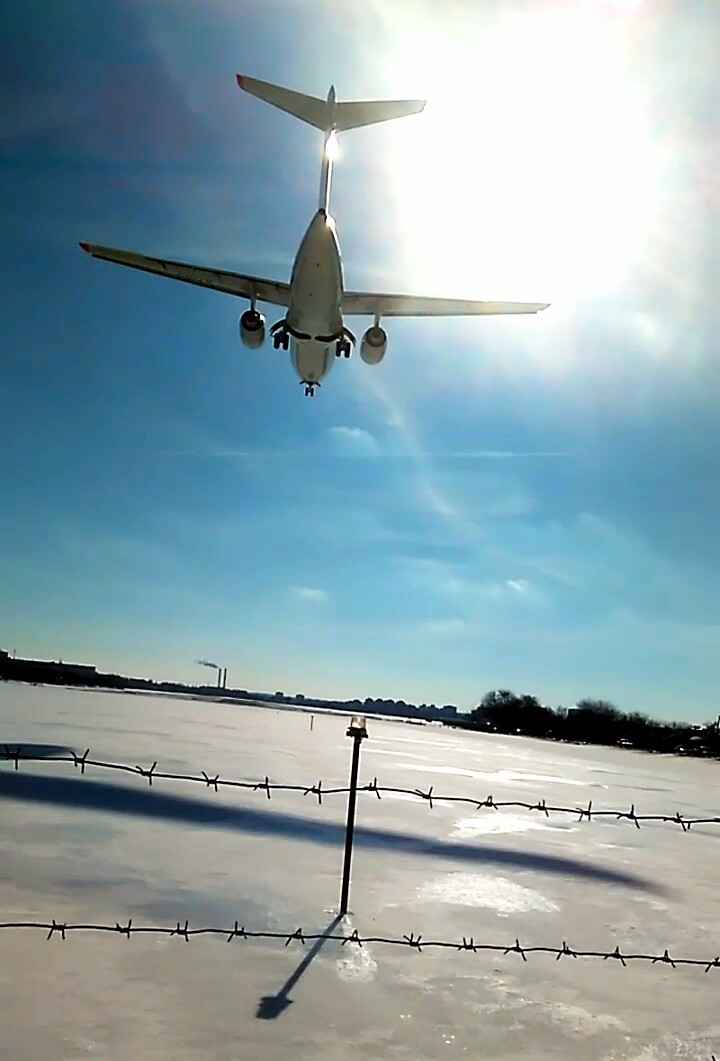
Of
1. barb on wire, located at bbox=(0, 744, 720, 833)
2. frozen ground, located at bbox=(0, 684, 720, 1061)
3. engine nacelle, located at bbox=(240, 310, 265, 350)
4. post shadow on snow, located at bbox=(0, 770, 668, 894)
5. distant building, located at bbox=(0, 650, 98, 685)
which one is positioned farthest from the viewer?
distant building, located at bbox=(0, 650, 98, 685)

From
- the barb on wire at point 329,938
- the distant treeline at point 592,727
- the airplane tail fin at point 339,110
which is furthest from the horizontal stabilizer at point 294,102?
the distant treeline at point 592,727

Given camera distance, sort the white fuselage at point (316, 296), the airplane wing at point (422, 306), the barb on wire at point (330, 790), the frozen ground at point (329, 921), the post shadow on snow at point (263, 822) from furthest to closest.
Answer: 1. the airplane wing at point (422, 306)
2. the white fuselage at point (316, 296)
3. the post shadow on snow at point (263, 822)
4. the barb on wire at point (330, 790)
5. the frozen ground at point (329, 921)

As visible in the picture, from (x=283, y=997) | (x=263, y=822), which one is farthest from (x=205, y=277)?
(x=283, y=997)

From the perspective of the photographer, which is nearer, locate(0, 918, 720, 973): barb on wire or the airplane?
locate(0, 918, 720, 973): barb on wire

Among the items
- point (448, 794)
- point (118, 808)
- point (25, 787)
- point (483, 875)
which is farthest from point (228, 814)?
point (448, 794)

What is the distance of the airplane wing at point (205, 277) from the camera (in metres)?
21.2

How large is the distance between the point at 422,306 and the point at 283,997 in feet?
69.6

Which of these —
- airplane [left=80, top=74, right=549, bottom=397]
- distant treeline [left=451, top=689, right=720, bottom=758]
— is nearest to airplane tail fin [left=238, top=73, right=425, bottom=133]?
airplane [left=80, top=74, right=549, bottom=397]

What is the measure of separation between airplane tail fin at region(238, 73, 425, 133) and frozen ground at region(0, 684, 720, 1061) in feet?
56.9

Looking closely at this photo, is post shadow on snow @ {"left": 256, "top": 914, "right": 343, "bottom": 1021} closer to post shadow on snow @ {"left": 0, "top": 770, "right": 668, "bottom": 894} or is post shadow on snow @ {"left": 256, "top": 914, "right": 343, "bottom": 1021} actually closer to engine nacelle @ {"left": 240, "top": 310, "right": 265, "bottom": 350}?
post shadow on snow @ {"left": 0, "top": 770, "right": 668, "bottom": 894}

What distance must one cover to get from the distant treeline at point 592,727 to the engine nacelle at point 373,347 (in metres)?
53.2

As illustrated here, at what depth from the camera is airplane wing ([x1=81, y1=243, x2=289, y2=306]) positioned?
69.6 feet

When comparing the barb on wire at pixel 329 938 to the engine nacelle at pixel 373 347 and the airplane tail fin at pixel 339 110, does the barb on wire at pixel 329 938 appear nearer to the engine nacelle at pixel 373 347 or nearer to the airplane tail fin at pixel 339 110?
the engine nacelle at pixel 373 347

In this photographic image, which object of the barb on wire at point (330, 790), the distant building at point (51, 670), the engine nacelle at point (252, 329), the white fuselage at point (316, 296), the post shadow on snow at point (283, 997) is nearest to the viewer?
the post shadow on snow at point (283, 997)
